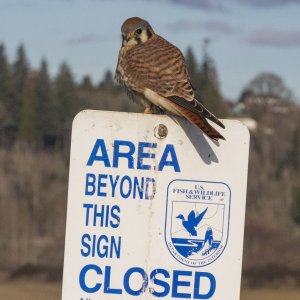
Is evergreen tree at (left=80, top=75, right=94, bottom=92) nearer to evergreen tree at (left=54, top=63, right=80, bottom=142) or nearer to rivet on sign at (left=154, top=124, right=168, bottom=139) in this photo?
evergreen tree at (left=54, top=63, right=80, bottom=142)

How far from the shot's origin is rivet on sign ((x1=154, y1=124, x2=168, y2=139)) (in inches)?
162

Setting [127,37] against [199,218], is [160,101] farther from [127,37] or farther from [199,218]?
[199,218]

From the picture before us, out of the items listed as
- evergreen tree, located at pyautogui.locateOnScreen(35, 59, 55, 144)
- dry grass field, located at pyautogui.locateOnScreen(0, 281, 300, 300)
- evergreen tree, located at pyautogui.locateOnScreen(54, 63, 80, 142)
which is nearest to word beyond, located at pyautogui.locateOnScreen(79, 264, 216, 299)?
dry grass field, located at pyautogui.locateOnScreen(0, 281, 300, 300)

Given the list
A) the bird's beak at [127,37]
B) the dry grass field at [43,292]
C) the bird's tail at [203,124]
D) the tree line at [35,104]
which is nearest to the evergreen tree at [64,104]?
the tree line at [35,104]

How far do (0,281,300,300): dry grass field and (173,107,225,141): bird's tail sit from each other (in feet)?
62.3

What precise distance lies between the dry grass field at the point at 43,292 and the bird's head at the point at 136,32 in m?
17.9

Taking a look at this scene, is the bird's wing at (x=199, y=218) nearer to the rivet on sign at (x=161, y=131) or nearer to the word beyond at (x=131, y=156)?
the word beyond at (x=131, y=156)

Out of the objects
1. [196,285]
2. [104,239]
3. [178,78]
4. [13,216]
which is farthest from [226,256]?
[13,216]

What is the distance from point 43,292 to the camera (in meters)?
26.2

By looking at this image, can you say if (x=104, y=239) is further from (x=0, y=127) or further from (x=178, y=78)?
(x=0, y=127)

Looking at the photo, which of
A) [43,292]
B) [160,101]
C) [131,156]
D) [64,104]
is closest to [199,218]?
[131,156]

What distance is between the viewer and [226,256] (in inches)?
163

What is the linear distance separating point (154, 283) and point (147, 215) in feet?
0.73

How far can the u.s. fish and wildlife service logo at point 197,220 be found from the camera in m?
4.09
